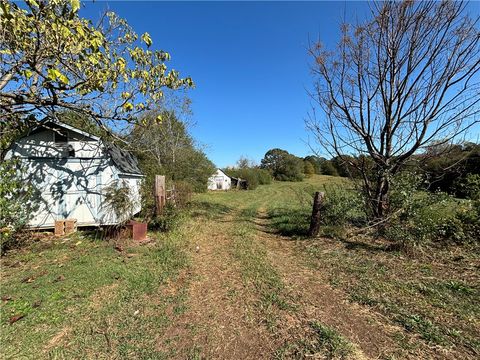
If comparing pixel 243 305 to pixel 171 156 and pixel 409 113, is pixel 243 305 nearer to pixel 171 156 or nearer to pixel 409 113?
pixel 409 113

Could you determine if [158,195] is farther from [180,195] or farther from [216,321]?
[216,321]

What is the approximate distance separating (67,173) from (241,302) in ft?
25.7

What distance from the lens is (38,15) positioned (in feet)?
12.3

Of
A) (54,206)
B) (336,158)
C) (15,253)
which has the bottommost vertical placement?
(15,253)

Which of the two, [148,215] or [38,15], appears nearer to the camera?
[38,15]

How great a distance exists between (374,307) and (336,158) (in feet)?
18.7

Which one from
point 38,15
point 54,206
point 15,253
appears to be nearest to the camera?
point 38,15

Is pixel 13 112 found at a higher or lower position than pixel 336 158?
higher

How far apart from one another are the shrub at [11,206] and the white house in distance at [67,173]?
2.99 ft

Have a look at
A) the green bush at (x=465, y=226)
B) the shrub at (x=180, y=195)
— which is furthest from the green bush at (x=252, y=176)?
the green bush at (x=465, y=226)

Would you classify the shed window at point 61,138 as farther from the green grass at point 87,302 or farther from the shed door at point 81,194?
the green grass at point 87,302

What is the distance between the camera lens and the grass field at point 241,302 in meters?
2.70

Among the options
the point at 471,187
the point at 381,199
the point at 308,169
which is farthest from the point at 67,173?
the point at 308,169

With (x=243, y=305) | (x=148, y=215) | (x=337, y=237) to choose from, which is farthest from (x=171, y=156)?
(x=243, y=305)
